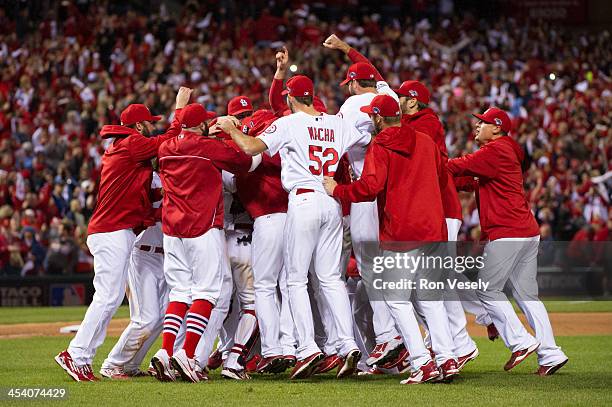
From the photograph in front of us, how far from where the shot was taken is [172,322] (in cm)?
829

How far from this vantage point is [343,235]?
30.5ft

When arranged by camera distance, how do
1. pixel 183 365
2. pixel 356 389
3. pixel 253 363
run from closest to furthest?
pixel 356 389, pixel 183 365, pixel 253 363

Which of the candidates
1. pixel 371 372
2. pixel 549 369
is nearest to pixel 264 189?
pixel 371 372

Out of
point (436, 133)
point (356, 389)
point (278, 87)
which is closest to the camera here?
point (356, 389)

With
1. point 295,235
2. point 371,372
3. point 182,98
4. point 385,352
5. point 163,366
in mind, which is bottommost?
point 371,372

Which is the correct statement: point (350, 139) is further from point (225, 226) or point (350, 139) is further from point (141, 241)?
point (141, 241)

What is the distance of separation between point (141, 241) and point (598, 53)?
873 inches

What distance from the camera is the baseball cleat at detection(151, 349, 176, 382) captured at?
26.8 ft

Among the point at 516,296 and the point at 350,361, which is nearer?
the point at 350,361

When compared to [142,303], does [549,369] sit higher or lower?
lower

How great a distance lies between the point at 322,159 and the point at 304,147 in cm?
18

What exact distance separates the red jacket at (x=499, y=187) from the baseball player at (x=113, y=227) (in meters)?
2.58

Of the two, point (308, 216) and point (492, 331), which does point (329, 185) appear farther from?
point (492, 331)

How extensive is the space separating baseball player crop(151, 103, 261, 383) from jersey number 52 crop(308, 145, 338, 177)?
0.45 meters
